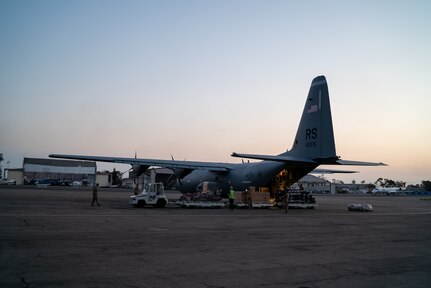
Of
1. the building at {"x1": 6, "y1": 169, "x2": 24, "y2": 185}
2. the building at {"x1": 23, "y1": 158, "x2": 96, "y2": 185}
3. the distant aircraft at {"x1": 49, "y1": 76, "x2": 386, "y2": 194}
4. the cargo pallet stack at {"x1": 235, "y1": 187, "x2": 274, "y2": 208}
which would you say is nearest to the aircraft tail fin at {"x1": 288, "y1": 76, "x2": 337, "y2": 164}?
the distant aircraft at {"x1": 49, "y1": 76, "x2": 386, "y2": 194}

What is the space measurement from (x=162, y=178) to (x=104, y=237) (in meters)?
91.7

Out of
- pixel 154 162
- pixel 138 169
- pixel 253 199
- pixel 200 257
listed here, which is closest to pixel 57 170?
pixel 138 169

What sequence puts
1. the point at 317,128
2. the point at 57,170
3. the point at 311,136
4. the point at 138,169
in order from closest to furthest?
the point at 317,128 → the point at 311,136 → the point at 138,169 → the point at 57,170

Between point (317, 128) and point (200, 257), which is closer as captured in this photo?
point (200, 257)

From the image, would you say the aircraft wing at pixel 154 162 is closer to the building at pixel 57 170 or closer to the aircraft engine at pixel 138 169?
the aircraft engine at pixel 138 169

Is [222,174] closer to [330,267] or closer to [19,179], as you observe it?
[330,267]

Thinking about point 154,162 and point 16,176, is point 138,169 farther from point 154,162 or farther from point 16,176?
point 16,176

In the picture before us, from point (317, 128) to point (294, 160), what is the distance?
292cm

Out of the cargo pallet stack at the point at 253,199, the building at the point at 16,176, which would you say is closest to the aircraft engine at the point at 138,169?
the cargo pallet stack at the point at 253,199

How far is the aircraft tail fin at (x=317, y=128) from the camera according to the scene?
93.0 feet

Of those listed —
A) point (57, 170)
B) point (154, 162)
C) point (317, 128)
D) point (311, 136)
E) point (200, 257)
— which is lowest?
point (200, 257)

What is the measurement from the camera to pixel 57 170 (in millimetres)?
132250

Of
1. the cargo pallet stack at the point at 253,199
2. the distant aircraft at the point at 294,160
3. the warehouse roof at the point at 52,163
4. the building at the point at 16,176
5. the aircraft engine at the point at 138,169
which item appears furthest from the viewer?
the warehouse roof at the point at 52,163

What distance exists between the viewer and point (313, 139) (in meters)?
29.4
